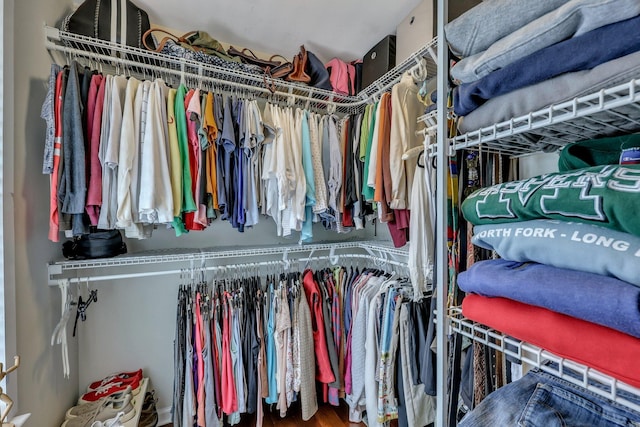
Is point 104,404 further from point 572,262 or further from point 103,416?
point 572,262

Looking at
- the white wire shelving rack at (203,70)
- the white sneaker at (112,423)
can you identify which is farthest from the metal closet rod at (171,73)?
the white sneaker at (112,423)

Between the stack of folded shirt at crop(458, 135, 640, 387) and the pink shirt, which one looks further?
the pink shirt

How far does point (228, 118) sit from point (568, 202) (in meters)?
1.38

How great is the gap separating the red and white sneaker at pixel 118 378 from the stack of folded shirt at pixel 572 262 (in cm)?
185

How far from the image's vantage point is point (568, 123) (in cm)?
51

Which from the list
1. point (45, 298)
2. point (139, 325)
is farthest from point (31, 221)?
point (139, 325)

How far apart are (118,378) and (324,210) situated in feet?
5.02

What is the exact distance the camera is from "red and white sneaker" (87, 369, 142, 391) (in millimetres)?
1488

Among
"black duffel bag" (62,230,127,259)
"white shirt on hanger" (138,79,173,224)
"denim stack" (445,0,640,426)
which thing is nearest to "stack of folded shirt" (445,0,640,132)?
"denim stack" (445,0,640,426)

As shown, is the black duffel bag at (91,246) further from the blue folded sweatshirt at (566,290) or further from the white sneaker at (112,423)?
the blue folded sweatshirt at (566,290)

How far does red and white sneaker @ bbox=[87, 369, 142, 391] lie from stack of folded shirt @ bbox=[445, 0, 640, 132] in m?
2.03

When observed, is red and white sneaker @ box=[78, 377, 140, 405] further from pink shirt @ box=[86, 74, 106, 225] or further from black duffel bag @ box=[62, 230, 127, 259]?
pink shirt @ box=[86, 74, 106, 225]

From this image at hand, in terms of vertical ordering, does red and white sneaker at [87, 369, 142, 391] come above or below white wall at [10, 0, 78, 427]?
below

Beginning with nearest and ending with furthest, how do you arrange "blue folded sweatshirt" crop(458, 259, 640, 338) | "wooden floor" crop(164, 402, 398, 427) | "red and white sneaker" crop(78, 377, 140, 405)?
"blue folded sweatshirt" crop(458, 259, 640, 338), "red and white sneaker" crop(78, 377, 140, 405), "wooden floor" crop(164, 402, 398, 427)
